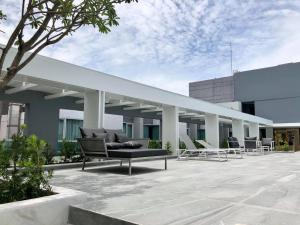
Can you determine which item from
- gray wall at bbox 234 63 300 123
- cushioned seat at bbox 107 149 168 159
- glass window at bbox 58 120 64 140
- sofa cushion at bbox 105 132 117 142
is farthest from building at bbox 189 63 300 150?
cushioned seat at bbox 107 149 168 159

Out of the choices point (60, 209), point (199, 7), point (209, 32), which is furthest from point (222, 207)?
point (209, 32)

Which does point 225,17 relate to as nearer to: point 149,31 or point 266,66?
point 149,31

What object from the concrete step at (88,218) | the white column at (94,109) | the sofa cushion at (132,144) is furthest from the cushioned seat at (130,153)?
the concrete step at (88,218)

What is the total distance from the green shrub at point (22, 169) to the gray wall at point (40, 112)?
9581 mm

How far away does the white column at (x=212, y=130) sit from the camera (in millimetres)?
16344

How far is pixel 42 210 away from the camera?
2830 millimetres

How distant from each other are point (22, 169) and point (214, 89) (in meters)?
39.4

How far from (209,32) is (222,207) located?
24.2 ft

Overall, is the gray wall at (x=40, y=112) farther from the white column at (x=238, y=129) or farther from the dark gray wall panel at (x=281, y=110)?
the dark gray wall panel at (x=281, y=110)

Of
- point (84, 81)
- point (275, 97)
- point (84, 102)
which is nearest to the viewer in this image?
point (84, 81)

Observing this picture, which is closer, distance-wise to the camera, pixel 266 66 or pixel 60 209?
pixel 60 209

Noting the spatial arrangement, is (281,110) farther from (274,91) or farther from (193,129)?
(193,129)

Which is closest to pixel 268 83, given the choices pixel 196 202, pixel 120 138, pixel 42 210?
pixel 120 138

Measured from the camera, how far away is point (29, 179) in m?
3.15
